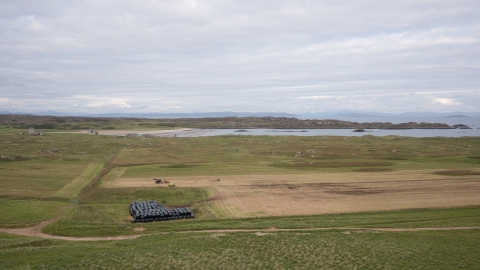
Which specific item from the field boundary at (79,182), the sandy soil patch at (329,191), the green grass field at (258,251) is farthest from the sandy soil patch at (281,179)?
the green grass field at (258,251)

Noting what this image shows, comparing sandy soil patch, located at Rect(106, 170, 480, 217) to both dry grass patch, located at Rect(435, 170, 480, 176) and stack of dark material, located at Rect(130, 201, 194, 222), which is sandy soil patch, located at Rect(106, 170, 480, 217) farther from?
stack of dark material, located at Rect(130, 201, 194, 222)

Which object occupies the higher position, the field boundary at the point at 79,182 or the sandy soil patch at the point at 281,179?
the sandy soil patch at the point at 281,179

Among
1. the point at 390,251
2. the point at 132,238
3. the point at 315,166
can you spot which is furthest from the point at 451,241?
the point at 315,166

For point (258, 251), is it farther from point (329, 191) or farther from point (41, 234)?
point (329, 191)

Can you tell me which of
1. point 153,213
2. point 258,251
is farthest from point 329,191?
point 153,213

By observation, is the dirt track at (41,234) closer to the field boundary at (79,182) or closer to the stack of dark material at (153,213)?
the stack of dark material at (153,213)

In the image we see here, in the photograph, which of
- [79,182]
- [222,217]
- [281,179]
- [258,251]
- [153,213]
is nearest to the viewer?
[258,251]

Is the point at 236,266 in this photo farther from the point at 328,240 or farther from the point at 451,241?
the point at 451,241

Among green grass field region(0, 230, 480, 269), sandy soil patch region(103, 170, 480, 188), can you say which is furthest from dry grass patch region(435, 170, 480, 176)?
green grass field region(0, 230, 480, 269)
